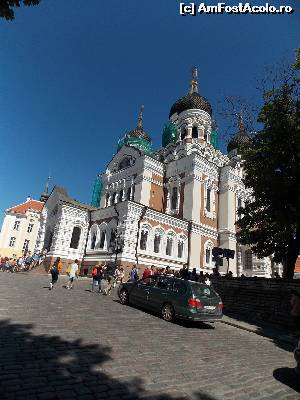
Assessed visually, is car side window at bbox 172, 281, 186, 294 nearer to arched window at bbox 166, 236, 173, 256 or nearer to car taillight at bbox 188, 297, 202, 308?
car taillight at bbox 188, 297, 202, 308

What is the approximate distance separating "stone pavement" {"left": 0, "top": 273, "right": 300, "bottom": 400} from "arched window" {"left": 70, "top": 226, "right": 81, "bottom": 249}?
21.6m

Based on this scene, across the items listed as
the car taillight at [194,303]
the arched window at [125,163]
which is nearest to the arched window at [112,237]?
the arched window at [125,163]

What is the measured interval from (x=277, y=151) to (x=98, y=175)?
30.6 meters

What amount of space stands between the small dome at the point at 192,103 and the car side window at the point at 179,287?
115 ft

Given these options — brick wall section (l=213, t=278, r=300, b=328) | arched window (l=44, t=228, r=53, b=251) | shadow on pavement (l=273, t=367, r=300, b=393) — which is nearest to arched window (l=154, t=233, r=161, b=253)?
arched window (l=44, t=228, r=53, b=251)

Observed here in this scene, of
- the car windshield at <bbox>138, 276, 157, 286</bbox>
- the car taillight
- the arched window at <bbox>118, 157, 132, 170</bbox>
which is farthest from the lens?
the arched window at <bbox>118, 157, 132, 170</bbox>

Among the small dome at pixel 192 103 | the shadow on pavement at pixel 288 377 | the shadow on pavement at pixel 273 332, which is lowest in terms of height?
the shadow on pavement at pixel 288 377

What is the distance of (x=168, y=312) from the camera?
1262 centimetres

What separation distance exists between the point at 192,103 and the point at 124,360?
136ft

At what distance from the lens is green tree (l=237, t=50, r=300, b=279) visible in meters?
16.9

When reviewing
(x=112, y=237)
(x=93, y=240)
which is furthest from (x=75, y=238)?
(x=112, y=237)

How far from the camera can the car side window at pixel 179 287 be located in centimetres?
1249

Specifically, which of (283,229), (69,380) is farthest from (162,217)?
(69,380)

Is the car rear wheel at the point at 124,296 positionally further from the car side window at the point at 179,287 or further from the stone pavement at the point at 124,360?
the stone pavement at the point at 124,360
